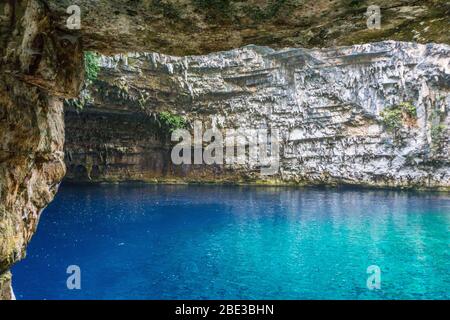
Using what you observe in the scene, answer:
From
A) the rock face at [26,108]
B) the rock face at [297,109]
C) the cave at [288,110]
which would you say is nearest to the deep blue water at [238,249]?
the cave at [288,110]

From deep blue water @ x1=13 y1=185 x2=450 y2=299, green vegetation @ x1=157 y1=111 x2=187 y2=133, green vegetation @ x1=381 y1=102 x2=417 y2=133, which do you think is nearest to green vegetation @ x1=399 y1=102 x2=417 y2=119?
green vegetation @ x1=381 y1=102 x2=417 y2=133

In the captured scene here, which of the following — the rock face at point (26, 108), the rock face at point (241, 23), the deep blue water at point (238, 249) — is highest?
the rock face at point (241, 23)

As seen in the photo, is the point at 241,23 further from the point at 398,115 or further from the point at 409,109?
the point at 409,109

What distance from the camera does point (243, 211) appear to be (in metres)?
22.1

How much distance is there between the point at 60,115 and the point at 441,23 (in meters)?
6.05

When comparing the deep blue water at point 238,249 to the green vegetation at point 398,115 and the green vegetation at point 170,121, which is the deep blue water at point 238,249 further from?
the green vegetation at point 170,121

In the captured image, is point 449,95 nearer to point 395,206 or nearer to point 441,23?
point 395,206

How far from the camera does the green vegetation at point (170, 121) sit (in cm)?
3132

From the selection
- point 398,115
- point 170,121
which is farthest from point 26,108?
point 398,115

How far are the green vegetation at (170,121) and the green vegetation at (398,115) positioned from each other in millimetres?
18584

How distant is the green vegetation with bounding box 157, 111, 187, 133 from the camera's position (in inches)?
1233

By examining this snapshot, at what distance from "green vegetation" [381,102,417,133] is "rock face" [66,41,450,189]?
0.09 metres
